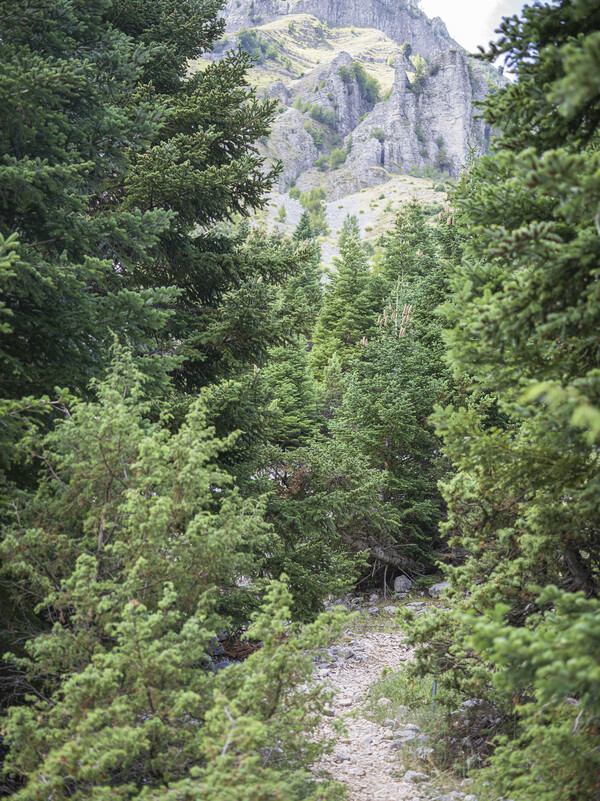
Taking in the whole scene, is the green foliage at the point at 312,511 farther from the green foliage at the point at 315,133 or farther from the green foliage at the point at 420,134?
the green foliage at the point at 315,133

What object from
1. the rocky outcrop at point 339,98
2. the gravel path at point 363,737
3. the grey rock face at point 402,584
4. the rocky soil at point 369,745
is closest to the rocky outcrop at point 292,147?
the rocky outcrop at point 339,98

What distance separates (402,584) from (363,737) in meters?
7.04

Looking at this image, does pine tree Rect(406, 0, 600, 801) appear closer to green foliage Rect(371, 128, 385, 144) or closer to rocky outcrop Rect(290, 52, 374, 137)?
green foliage Rect(371, 128, 385, 144)

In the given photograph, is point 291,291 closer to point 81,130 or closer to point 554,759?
point 81,130

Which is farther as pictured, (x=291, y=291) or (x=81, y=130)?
(x=291, y=291)

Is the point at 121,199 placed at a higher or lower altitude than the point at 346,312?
lower

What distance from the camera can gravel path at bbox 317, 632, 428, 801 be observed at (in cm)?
545

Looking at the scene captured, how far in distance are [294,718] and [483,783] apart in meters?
2.02

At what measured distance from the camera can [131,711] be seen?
326 centimetres

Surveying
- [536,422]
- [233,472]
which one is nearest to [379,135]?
[233,472]

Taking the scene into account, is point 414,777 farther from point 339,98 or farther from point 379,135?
point 339,98

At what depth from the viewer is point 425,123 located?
136375mm

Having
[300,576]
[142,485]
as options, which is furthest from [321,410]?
[142,485]

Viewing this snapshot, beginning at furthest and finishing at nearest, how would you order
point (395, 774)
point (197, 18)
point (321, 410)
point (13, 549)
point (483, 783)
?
point (321, 410) < point (197, 18) < point (395, 774) < point (483, 783) < point (13, 549)
